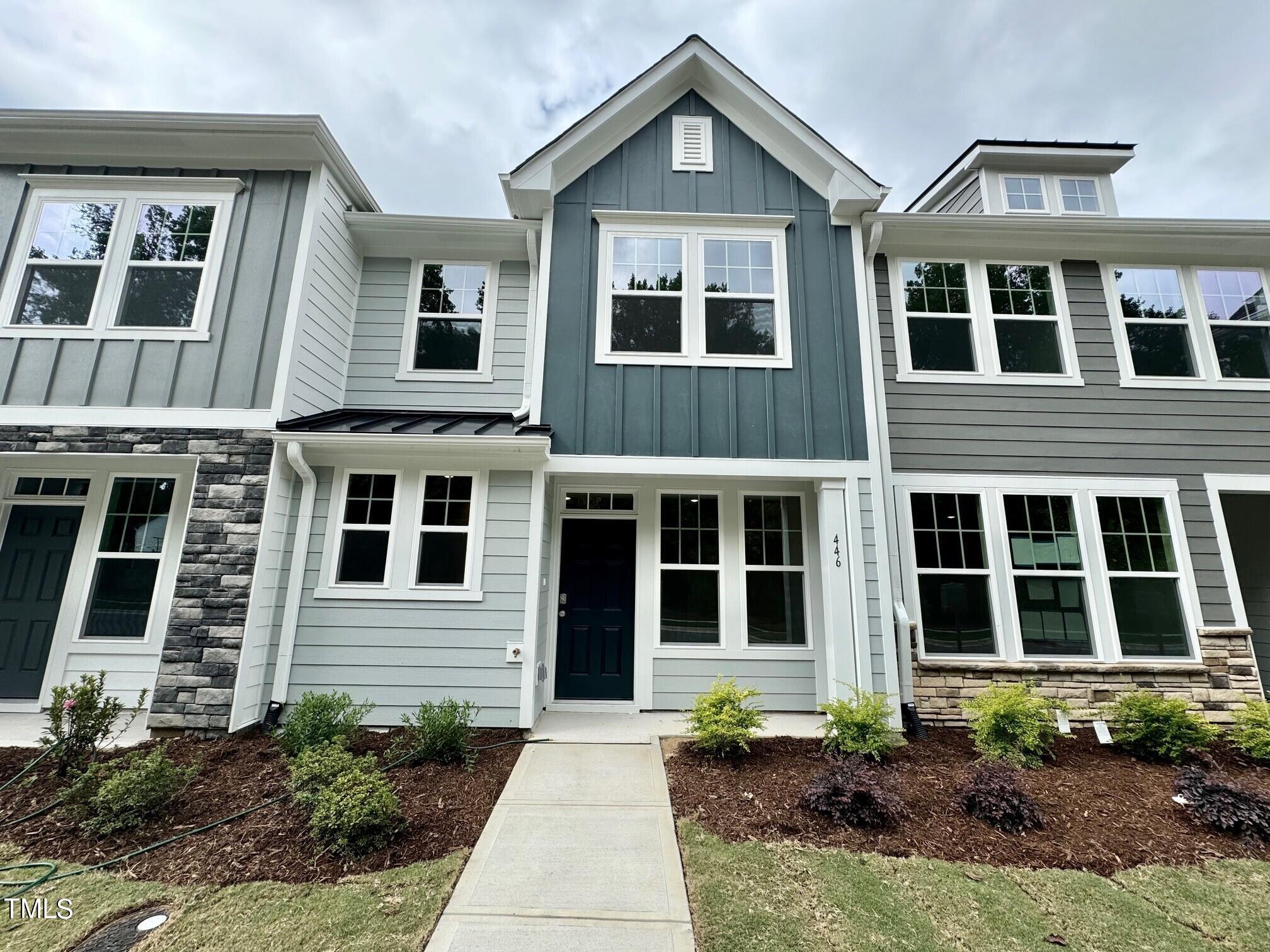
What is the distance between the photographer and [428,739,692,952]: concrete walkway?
2439 mm

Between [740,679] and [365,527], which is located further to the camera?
[740,679]

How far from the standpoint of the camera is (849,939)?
7.90 feet

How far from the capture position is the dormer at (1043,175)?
28.2ft

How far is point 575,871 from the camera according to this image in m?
2.97

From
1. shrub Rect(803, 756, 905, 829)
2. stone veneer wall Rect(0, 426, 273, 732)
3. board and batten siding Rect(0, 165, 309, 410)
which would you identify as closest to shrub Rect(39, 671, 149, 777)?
stone veneer wall Rect(0, 426, 273, 732)

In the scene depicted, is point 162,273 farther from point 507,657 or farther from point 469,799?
point 469,799

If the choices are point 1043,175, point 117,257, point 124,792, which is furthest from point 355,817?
point 1043,175

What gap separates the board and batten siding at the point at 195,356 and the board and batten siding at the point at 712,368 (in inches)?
113

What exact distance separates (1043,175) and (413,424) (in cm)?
1083

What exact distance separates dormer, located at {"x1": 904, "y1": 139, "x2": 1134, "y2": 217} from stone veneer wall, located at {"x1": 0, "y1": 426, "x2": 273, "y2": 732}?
1085 centimetres

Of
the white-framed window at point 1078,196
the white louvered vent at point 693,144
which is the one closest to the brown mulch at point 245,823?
the white louvered vent at point 693,144

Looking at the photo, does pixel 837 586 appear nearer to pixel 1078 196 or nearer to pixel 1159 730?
pixel 1159 730

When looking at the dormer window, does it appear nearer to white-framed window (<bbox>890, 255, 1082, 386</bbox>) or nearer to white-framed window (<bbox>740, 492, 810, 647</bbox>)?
white-framed window (<bbox>890, 255, 1082, 386</bbox>)

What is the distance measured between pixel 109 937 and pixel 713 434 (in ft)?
17.2
